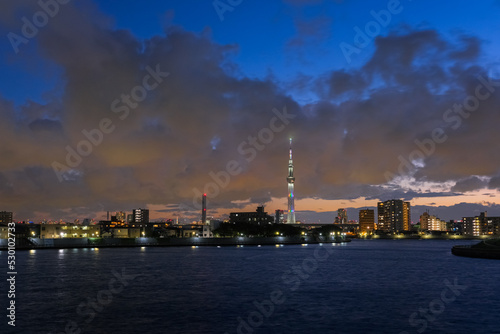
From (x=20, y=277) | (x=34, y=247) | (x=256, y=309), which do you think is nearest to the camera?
(x=256, y=309)

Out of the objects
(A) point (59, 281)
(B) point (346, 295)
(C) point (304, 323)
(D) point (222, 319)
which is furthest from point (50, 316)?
(B) point (346, 295)

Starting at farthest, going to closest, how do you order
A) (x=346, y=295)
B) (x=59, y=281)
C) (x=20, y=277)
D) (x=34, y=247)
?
(x=34, y=247) → (x=20, y=277) → (x=59, y=281) → (x=346, y=295)

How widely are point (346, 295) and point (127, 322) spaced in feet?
77.8

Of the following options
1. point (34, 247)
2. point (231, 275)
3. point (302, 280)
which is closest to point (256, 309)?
point (302, 280)

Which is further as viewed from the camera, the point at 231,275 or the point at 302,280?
the point at 231,275

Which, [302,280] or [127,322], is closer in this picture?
[127,322]

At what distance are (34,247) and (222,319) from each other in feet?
433

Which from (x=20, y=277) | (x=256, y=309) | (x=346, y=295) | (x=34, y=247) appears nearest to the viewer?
(x=256, y=309)

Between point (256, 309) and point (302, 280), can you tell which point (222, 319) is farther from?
point (302, 280)

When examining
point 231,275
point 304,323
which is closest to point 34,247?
point 231,275

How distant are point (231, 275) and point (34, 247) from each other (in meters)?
104

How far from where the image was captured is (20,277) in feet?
208

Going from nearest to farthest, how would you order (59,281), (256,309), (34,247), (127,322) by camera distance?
(127,322) < (256,309) < (59,281) < (34,247)

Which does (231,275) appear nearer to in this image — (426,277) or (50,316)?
(426,277)
